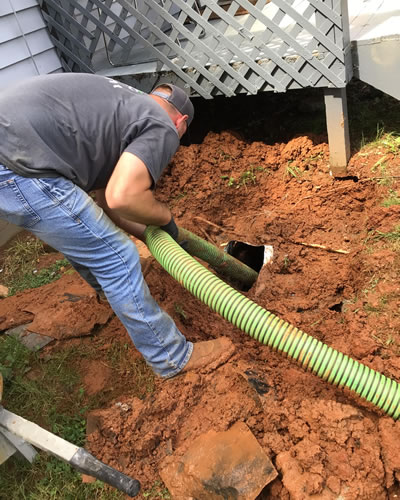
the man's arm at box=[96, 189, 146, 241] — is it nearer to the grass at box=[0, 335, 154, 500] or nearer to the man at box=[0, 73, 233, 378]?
the man at box=[0, 73, 233, 378]

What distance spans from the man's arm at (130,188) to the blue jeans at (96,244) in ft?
0.46

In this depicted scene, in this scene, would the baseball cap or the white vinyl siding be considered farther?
the white vinyl siding

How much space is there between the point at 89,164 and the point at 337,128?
2428 mm

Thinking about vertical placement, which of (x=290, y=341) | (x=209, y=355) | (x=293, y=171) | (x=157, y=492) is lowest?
(x=157, y=492)

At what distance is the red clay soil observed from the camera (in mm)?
1856

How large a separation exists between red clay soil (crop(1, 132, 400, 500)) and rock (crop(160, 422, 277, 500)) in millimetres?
59

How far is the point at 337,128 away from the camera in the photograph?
3582 mm

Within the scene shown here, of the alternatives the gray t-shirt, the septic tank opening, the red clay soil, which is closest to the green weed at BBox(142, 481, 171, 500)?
the red clay soil

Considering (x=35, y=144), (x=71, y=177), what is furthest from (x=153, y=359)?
(x=35, y=144)

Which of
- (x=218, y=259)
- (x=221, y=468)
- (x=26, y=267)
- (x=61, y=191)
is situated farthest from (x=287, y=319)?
(x=26, y=267)

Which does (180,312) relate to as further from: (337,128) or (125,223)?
(337,128)

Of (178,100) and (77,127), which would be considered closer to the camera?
(77,127)

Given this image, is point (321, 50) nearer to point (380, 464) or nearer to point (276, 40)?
point (276, 40)

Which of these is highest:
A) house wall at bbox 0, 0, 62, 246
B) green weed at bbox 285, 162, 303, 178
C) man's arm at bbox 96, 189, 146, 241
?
house wall at bbox 0, 0, 62, 246
